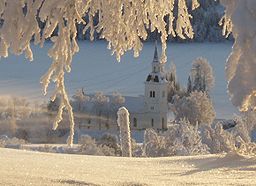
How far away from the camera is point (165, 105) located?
33344 millimetres

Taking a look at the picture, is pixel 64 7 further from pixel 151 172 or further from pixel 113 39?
pixel 151 172

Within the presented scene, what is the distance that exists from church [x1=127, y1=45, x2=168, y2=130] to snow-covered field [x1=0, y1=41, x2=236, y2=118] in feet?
8.19

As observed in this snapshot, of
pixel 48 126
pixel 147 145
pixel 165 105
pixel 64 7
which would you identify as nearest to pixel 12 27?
pixel 64 7

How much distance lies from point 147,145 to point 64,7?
27.7ft

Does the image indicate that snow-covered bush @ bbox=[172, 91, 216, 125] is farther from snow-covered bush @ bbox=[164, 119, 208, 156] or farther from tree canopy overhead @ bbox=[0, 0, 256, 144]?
tree canopy overhead @ bbox=[0, 0, 256, 144]

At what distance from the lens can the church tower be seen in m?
32.4

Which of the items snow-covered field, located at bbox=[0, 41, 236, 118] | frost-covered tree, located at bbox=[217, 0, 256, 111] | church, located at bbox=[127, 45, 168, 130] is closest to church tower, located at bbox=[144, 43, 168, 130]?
church, located at bbox=[127, 45, 168, 130]

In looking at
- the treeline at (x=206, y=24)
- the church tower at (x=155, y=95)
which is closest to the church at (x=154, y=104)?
the church tower at (x=155, y=95)

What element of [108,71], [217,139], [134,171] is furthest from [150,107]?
[134,171]

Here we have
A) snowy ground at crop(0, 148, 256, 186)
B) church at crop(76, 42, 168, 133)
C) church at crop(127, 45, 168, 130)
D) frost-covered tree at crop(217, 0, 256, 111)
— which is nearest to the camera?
frost-covered tree at crop(217, 0, 256, 111)

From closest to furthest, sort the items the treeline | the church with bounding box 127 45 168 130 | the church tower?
the church with bounding box 127 45 168 130, the church tower, the treeline

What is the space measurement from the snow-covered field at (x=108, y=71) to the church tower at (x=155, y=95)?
224 cm

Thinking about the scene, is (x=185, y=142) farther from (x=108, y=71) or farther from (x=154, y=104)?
(x=108, y=71)

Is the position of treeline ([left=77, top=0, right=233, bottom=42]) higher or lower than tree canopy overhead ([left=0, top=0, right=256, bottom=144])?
higher
